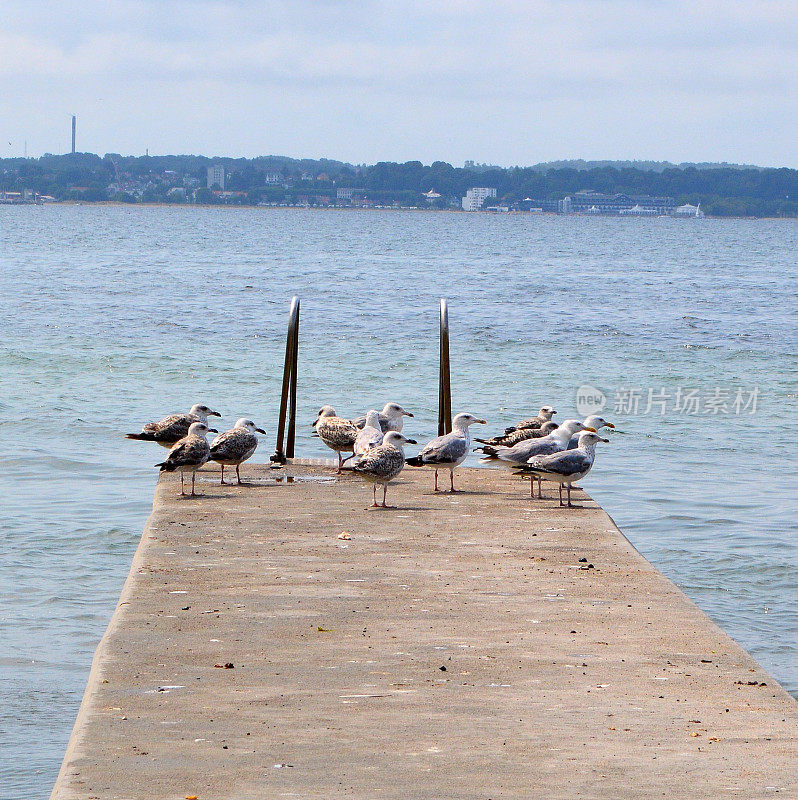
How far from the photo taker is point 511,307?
163ft

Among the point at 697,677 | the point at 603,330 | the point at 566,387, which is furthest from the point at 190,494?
the point at 603,330

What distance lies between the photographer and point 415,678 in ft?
22.6

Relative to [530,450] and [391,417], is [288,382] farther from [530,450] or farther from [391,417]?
[530,450]

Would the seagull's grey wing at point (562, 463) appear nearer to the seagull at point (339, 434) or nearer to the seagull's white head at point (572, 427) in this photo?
the seagull's white head at point (572, 427)

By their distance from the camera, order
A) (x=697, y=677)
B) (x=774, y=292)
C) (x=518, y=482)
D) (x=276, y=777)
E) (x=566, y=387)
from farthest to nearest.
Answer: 1. (x=774, y=292)
2. (x=566, y=387)
3. (x=518, y=482)
4. (x=697, y=677)
5. (x=276, y=777)

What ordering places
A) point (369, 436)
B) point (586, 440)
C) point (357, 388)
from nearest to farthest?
point (586, 440), point (369, 436), point (357, 388)

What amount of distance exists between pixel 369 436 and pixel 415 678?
234 inches

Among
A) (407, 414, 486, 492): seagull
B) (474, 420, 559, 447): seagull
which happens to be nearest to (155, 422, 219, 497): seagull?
(407, 414, 486, 492): seagull

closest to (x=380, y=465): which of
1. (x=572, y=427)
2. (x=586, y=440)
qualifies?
Result: (x=586, y=440)

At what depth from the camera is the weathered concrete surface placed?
565 centimetres

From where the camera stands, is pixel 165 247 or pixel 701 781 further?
pixel 165 247

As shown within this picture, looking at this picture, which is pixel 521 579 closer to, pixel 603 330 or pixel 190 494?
pixel 190 494

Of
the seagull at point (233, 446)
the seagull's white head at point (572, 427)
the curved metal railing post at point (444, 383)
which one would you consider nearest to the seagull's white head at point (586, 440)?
the seagull's white head at point (572, 427)

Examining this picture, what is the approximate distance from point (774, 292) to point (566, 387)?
37.0 metres
